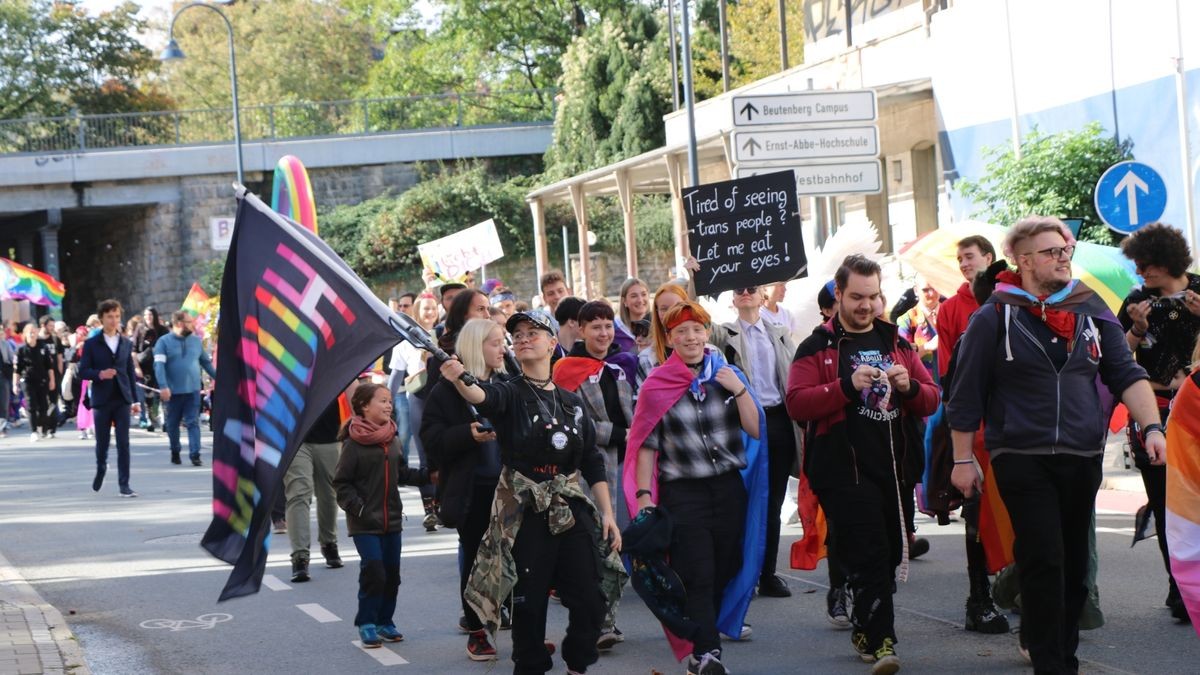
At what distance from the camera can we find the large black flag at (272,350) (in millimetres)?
5559

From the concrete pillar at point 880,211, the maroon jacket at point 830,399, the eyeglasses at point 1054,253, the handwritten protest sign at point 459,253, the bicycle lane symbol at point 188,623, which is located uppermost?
the concrete pillar at point 880,211

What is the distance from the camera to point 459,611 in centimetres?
897

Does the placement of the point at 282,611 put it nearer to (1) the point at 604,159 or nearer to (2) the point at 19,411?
(2) the point at 19,411

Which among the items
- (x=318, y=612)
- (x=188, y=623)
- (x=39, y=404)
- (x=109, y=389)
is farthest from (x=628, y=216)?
(x=188, y=623)

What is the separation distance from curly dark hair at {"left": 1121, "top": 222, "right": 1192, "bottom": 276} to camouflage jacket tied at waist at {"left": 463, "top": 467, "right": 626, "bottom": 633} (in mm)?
2908

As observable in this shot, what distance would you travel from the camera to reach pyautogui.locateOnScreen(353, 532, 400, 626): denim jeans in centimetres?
805

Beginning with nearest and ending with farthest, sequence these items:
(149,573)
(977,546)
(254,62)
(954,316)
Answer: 1. (977,546)
2. (954,316)
3. (149,573)
4. (254,62)

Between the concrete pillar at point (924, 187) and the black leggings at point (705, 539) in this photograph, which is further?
the concrete pillar at point (924, 187)

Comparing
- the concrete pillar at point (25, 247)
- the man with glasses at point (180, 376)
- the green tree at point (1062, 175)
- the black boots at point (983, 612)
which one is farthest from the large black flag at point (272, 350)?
the concrete pillar at point (25, 247)

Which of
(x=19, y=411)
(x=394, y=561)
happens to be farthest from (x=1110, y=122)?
(x=19, y=411)

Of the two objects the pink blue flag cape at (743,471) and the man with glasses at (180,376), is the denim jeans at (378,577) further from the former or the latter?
the man with glasses at (180,376)

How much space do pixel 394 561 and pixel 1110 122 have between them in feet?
46.6

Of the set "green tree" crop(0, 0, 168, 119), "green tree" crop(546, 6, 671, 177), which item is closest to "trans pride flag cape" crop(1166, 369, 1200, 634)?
"green tree" crop(546, 6, 671, 177)

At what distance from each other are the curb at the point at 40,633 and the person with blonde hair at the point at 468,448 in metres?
1.80
